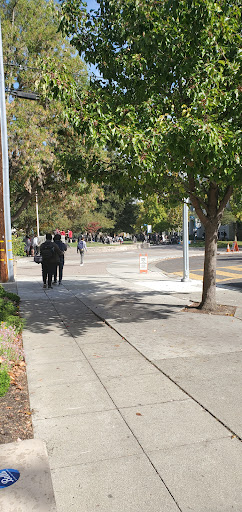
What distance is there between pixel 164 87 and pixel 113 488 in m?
7.52

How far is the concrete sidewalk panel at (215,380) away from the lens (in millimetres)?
4230

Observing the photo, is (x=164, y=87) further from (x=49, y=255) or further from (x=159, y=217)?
(x=159, y=217)

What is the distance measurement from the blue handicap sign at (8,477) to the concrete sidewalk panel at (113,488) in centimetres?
29

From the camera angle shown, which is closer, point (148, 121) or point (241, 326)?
point (148, 121)

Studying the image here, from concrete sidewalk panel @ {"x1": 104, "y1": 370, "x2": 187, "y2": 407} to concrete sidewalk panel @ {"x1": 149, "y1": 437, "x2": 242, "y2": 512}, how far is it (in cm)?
99

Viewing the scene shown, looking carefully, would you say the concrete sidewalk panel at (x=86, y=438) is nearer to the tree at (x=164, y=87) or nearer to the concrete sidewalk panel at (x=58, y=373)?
the concrete sidewalk panel at (x=58, y=373)

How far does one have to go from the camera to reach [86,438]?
376 cm

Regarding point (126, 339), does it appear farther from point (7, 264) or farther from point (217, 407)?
point (7, 264)

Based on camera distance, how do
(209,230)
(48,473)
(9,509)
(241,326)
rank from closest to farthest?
(9,509), (48,473), (241,326), (209,230)

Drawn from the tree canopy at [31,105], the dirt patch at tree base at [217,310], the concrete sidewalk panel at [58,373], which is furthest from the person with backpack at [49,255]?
the tree canopy at [31,105]

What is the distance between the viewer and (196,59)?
7.14m

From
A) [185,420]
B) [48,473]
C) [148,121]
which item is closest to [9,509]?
[48,473]

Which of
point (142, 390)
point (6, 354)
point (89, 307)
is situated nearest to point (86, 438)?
point (142, 390)

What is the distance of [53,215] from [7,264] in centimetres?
3278
